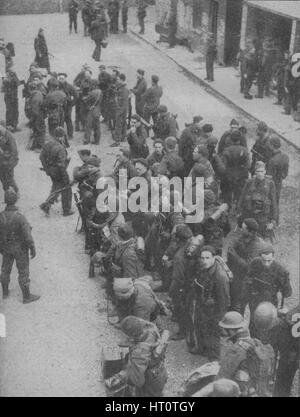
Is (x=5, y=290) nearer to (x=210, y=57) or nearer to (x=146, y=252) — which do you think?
(x=146, y=252)

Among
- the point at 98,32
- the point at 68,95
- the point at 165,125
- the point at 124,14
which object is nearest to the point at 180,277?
the point at 165,125

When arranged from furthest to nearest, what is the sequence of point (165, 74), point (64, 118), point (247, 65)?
point (165, 74) < point (247, 65) < point (64, 118)

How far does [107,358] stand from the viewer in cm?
709

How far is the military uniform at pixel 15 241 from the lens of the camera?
8.07 meters

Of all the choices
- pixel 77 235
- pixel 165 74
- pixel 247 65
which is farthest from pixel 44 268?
pixel 165 74

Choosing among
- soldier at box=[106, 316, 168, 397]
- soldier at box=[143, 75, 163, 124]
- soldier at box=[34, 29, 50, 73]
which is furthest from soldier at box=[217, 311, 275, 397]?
soldier at box=[34, 29, 50, 73]

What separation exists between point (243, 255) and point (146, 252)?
6.16 ft

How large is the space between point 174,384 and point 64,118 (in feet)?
26.6

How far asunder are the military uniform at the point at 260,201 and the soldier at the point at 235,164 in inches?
38.7

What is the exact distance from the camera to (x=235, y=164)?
10.5 m

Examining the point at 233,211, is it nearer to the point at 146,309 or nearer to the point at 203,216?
the point at 203,216

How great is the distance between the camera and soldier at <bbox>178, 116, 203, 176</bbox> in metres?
11.1

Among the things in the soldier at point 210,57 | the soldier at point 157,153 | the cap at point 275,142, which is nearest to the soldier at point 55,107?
the soldier at point 157,153

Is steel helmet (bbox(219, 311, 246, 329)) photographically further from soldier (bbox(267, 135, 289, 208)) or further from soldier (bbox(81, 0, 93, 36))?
soldier (bbox(81, 0, 93, 36))
